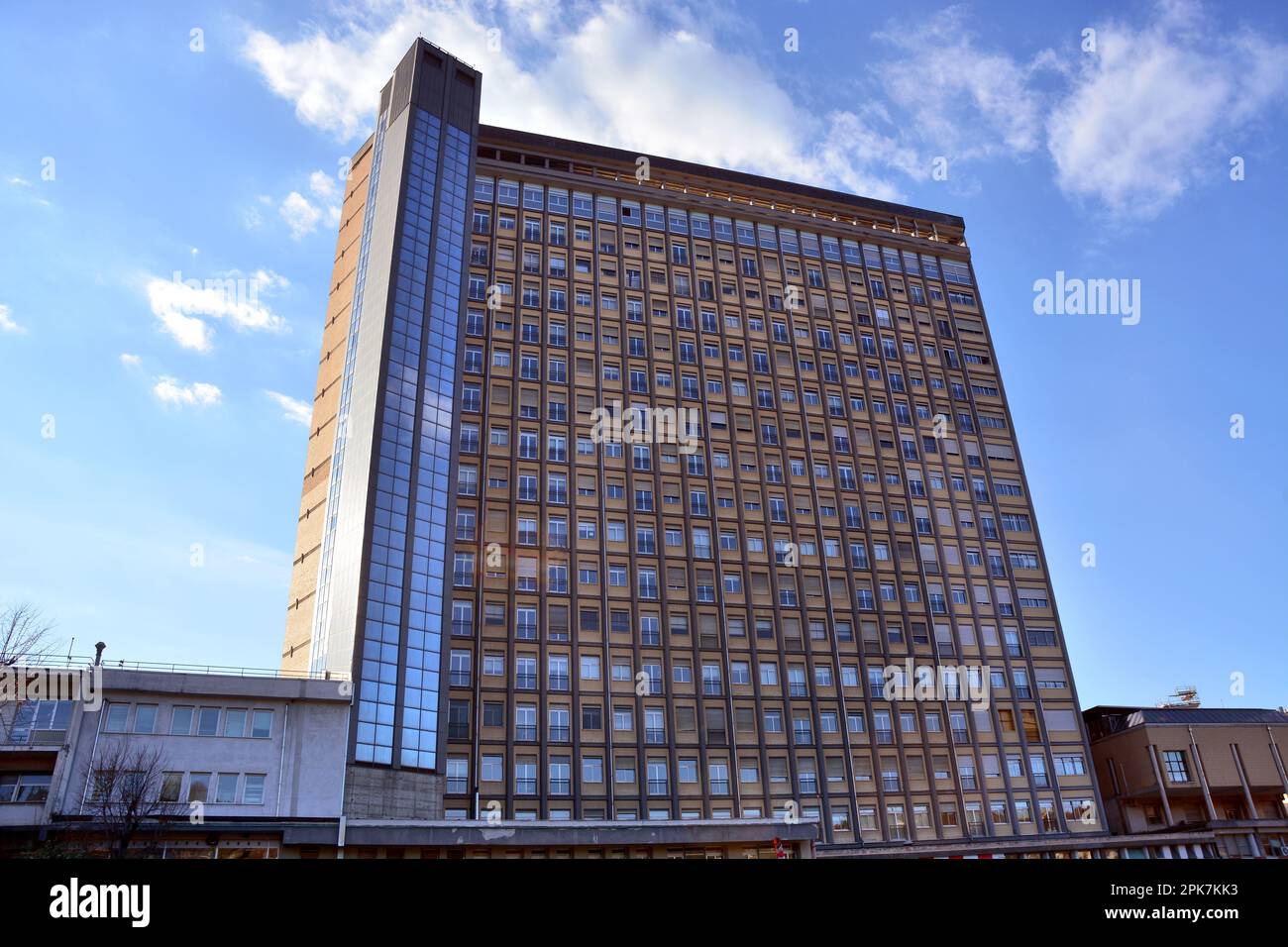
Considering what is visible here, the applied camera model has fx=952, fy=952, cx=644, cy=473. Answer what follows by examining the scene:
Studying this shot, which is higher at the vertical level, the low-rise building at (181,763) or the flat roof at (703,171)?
the flat roof at (703,171)

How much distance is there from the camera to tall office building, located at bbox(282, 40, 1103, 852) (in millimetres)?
58625

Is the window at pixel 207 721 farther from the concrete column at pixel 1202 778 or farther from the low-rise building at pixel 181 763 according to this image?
the concrete column at pixel 1202 778

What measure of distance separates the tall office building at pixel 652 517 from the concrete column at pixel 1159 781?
438 cm

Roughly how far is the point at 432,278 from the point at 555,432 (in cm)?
1395

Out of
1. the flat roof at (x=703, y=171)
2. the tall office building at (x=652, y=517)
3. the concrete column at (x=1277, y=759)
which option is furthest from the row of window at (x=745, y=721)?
the flat roof at (x=703, y=171)

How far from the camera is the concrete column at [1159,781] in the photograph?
2586 inches

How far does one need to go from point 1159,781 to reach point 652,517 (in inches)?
1575

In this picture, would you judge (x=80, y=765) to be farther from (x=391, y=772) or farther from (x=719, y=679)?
(x=719, y=679)

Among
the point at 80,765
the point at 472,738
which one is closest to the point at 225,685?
the point at 80,765

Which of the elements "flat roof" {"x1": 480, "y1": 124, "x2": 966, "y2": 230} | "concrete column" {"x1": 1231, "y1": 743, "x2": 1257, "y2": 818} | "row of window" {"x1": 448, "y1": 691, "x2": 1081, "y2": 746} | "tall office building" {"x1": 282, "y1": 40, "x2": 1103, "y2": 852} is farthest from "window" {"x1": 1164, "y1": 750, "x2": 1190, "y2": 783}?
"flat roof" {"x1": 480, "y1": 124, "x2": 966, "y2": 230}

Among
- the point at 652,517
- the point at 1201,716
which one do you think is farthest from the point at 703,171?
the point at 1201,716

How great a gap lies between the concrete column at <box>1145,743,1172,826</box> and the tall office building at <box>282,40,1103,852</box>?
4.38 metres
